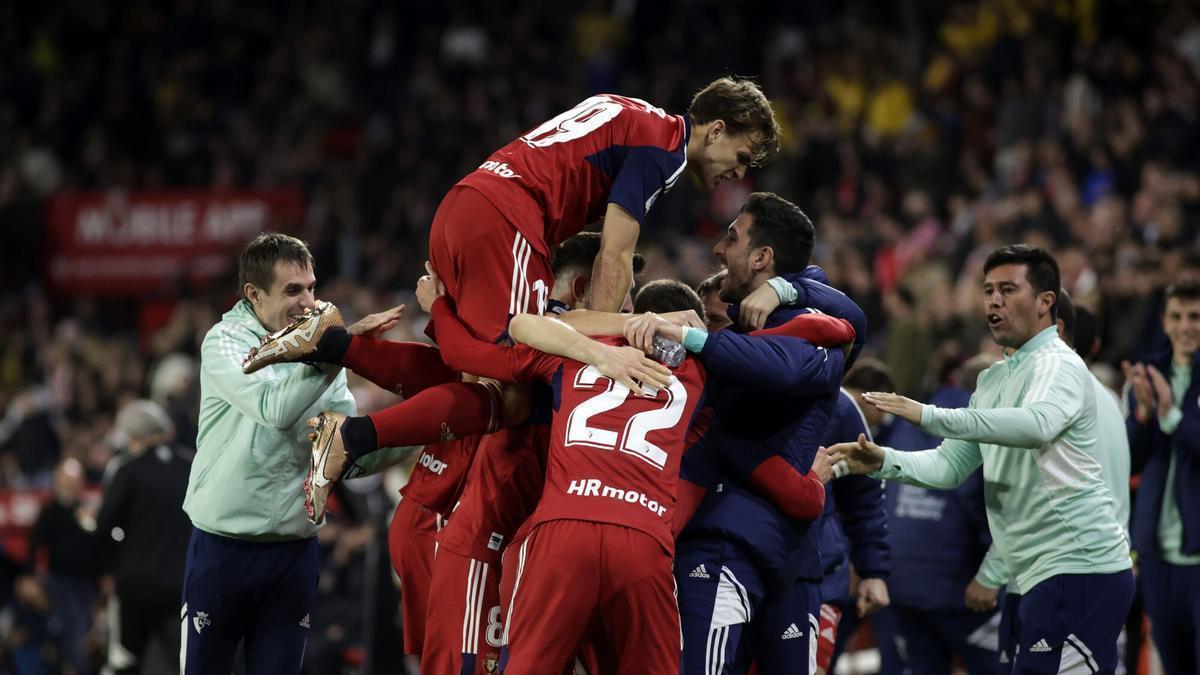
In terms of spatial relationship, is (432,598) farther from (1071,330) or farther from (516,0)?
(516,0)

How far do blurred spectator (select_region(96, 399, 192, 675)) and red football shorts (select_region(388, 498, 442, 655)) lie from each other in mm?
3838

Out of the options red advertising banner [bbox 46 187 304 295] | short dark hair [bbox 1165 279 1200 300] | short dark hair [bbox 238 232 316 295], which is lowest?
short dark hair [bbox 238 232 316 295]

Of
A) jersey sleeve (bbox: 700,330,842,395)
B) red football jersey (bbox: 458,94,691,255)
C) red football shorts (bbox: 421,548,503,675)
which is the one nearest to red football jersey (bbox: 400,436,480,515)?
red football shorts (bbox: 421,548,503,675)

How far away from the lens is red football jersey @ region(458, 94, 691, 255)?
21.2ft

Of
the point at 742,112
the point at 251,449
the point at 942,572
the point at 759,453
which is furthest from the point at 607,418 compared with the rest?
the point at 942,572

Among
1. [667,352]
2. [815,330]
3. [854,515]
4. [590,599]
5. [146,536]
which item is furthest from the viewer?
[146,536]

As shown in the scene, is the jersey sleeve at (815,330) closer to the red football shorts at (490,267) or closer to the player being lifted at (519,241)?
the player being lifted at (519,241)

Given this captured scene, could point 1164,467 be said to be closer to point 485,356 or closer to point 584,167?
point 584,167

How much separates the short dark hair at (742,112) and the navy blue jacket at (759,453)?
805mm

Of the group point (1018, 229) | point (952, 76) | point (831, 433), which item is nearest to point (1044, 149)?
point (1018, 229)

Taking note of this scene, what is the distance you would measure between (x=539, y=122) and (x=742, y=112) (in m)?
13.5

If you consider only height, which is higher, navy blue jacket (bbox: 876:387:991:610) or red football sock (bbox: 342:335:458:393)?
red football sock (bbox: 342:335:458:393)

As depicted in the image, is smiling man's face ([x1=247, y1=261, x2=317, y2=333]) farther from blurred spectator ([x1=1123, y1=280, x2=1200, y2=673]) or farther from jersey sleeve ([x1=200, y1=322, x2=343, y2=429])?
blurred spectator ([x1=1123, y1=280, x2=1200, y2=673])

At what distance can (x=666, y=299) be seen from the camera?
20.6 feet
